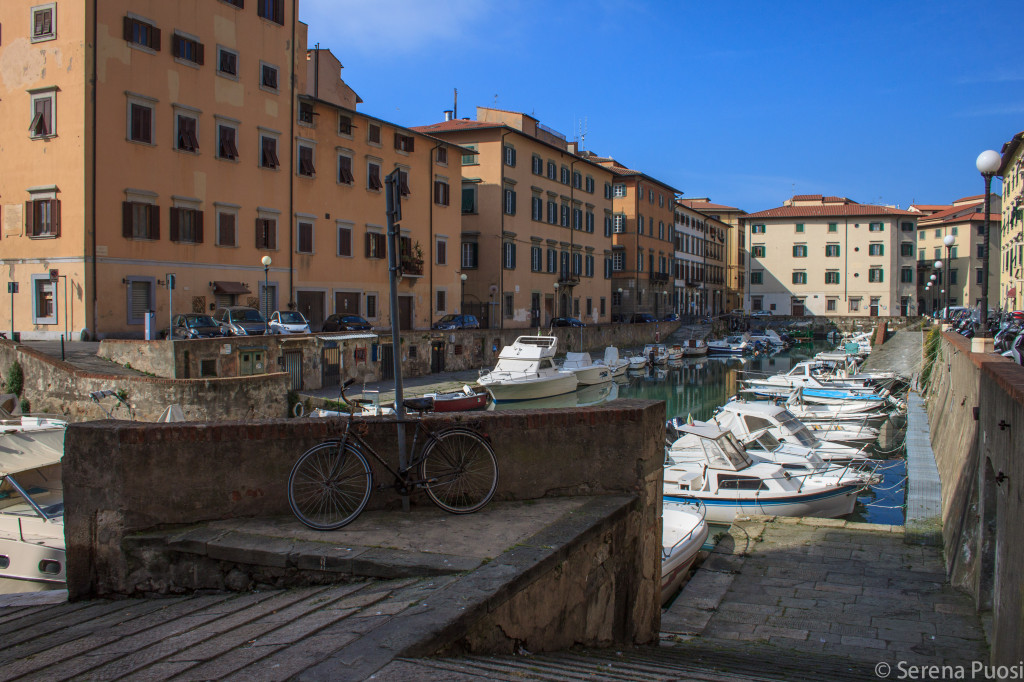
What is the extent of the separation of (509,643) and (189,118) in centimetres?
3037

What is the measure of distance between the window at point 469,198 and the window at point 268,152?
682 inches

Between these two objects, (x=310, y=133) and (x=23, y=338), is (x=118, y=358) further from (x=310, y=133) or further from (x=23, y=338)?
(x=310, y=133)

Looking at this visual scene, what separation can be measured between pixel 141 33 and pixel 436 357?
17830mm

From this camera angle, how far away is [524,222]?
51969 mm

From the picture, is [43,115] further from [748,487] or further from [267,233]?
[748,487]

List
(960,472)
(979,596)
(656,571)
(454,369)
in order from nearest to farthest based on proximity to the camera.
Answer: (656,571) < (979,596) < (960,472) < (454,369)

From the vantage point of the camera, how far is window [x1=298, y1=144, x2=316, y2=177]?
117ft

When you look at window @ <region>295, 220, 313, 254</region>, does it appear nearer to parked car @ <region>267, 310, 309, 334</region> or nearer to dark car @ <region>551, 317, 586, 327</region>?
parked car @ <region>267, 310, 309, 334</region>

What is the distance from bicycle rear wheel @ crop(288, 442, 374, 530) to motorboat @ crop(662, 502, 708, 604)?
6.09m

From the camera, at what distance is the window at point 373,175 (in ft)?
129

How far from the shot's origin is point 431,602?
4.54 metres

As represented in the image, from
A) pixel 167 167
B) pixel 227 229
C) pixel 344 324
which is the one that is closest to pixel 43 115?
pixel 167 167

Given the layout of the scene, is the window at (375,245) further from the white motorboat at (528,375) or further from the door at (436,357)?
the white motorboat at (528,375)

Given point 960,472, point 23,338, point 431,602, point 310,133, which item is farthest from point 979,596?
point 310,133
